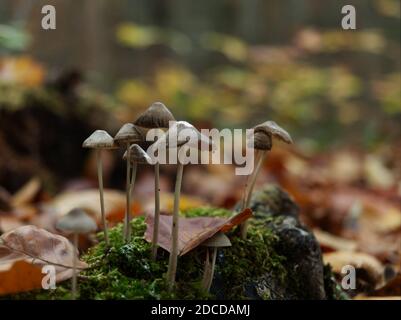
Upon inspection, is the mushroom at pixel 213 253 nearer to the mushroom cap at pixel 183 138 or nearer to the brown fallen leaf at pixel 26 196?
the mushroom cap at pixel 183 138

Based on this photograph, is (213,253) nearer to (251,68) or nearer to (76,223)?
(76,223)

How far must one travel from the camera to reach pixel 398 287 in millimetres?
2479

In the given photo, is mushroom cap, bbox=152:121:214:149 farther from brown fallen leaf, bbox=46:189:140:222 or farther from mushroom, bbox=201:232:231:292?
brown fallen leaf, bbox=46:189:140:222

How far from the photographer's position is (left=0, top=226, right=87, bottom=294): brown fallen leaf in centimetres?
161

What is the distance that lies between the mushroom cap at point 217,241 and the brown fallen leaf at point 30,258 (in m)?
0.36

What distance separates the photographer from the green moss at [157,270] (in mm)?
1670

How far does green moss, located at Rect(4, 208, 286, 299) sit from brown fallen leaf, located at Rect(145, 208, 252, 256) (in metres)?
0.04

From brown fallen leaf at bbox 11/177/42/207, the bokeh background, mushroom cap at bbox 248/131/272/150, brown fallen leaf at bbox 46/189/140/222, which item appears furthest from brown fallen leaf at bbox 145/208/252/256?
the bokeh background

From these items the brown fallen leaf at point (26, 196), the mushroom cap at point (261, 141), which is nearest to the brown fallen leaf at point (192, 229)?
the mushroom cap at point (261, 141)

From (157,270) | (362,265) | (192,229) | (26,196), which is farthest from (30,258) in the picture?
(26,196)

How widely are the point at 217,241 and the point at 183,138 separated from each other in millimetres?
372

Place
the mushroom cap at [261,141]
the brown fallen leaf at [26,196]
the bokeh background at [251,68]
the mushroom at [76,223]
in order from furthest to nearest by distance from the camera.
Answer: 1. the bokeh background at [251,68]
2. the brown fallen leaf at [26,196]
3. the mushroom cap at [261,141]
4. the mushroom at [76,223]
